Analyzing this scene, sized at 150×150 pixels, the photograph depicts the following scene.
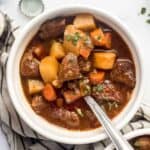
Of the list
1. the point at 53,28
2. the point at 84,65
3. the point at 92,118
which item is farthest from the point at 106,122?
the point at 53,28

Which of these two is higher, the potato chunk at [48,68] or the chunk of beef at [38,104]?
the potato chunk at [48,68]

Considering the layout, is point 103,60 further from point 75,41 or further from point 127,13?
point 127,13

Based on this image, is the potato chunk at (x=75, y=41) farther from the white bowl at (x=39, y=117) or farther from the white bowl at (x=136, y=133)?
the white bowl at (x=136, y=133)

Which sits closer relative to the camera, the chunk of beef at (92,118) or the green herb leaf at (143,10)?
the chunk of beef at (92,118)

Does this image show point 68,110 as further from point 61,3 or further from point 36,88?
point 61,3

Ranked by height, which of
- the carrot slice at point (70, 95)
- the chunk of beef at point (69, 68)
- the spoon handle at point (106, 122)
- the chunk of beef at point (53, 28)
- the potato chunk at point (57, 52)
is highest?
the chunk of beef at point (53, 28)

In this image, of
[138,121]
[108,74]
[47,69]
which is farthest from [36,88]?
[138,121]

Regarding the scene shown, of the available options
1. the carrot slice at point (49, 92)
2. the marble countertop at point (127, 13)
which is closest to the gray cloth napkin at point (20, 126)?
the marble countertop at point (127, 13)
